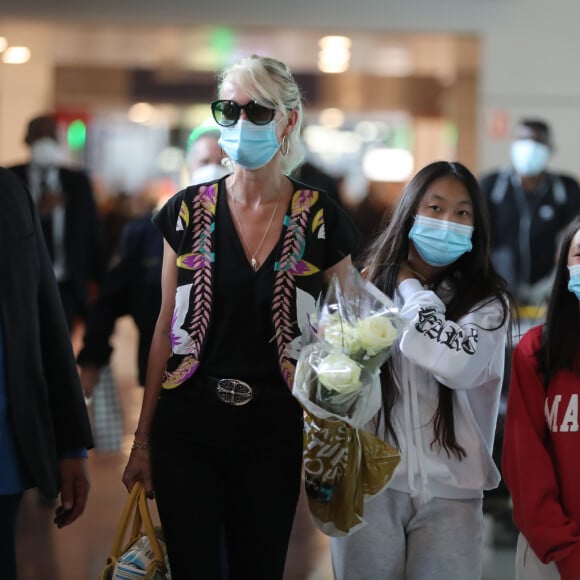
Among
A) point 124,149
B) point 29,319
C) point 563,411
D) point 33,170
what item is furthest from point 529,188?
point 124,149

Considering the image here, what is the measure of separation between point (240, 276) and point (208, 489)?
603 millimetres

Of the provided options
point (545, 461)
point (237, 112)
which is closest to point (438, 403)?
point (545, 461)

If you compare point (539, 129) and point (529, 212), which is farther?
point (539, 129)

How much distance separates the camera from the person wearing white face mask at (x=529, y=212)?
8164mm

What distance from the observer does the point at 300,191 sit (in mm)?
3326

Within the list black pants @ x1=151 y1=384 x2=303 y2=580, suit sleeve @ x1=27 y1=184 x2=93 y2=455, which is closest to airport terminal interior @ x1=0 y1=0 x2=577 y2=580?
black pants @ x1=151 y1=384 x2=303 y2=580

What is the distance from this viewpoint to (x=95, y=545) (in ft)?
18.6

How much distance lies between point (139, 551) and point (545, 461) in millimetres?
1219

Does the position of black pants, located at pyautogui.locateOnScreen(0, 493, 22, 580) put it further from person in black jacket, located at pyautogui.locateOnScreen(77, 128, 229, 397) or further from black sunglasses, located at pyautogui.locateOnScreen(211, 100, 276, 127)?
person in black jacket, located at pyautogui.locateOnScreen(77, 128, 229, 397)

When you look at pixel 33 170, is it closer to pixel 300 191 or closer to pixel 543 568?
pixel 300 191

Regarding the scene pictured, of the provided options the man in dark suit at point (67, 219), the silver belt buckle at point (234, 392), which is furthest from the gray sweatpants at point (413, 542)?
the man in dark suit at point (67, 219)

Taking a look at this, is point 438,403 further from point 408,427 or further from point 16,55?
point 16,55

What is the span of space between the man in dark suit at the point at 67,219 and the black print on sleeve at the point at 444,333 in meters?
3.89

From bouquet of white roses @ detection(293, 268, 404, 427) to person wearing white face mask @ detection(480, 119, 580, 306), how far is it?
527 centimetres
